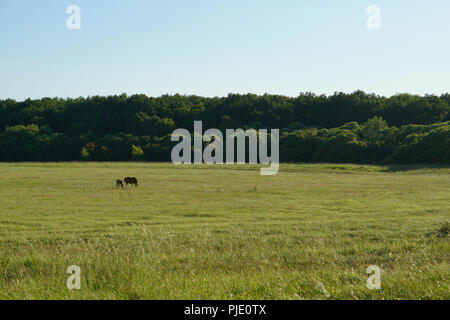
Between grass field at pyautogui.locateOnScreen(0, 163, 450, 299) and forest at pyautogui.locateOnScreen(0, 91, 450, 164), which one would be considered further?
forest at pyautogui.locateOnScreen(0, 91, 450, 164)

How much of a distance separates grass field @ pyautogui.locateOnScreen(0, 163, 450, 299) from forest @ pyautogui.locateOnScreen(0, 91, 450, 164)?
52448mm

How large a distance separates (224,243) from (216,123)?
347 ft

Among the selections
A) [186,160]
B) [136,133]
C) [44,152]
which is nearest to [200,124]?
[136,133]

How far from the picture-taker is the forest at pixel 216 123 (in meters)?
83.2

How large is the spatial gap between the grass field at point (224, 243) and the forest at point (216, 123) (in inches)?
2065

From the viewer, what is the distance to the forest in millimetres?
83188

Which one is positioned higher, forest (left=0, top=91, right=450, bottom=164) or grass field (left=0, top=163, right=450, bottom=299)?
forest (left=0, top=91, right=450, bottom=164)

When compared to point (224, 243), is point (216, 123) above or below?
above

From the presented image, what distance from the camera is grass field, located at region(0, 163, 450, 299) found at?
6578mm

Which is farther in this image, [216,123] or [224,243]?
[216,123]

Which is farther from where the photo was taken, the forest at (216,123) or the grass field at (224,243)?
the forest at (216,123)

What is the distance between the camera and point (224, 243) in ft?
41.5

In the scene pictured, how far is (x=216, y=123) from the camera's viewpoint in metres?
118

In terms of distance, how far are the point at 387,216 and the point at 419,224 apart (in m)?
3.45
